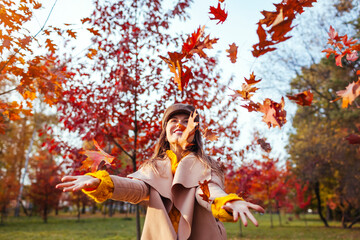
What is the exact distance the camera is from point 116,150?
16.0ft

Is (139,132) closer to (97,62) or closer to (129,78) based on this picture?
(129,78)

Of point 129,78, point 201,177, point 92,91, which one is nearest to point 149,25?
point 129,78

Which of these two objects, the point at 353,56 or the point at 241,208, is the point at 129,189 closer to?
the point at 241,208

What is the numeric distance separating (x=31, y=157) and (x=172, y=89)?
1961cm

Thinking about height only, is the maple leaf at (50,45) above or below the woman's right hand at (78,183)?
above

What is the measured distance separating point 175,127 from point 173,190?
0.56 metres

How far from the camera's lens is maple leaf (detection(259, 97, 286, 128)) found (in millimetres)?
1351

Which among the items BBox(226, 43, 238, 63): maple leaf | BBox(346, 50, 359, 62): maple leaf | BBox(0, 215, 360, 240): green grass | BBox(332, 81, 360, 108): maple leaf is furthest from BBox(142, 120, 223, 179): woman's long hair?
BBox(0, 215, 360, 240): green grass

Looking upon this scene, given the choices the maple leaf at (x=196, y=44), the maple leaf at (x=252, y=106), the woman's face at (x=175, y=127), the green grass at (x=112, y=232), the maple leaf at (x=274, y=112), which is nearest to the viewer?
the maple leaf at (x=274, y=112)

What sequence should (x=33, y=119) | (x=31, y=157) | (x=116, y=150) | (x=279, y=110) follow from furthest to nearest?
1. (x=31, y=157)
2. (x=33, y=119)
3. (x=116, y=150)
4. (x=279, y=110)

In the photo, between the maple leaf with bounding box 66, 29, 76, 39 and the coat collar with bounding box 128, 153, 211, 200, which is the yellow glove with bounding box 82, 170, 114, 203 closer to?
the coat collar with bounding box 128, 153, 211, 200

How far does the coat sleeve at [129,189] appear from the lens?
71.4 inches

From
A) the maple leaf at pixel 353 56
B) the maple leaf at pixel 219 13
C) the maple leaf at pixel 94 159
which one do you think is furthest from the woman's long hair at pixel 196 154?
the maple leaf at pixel 353 56

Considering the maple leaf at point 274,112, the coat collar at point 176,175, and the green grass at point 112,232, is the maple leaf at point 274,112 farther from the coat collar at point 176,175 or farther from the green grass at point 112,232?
the green grass at point 112,232
